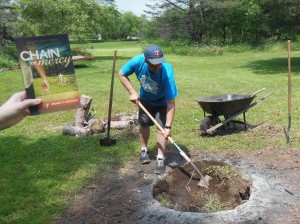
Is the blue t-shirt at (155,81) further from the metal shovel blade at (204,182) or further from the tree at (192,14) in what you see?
the tree at (192,14)

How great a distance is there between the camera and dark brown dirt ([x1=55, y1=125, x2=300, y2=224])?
3.74 metres

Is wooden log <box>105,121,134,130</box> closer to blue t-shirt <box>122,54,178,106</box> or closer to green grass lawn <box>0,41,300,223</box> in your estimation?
green grass lawn <box>0,41,300,223</box>

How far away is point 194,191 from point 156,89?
142 centimetres

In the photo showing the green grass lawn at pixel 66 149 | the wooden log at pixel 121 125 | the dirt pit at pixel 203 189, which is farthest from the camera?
the wooden log at pixel 121 125

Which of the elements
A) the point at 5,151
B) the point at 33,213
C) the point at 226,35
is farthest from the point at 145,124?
the point at 226,35

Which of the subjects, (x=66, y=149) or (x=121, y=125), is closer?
(x=66, y=149)

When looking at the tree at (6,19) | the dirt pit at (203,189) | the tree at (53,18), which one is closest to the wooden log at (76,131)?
the dirt pit at (203,189)

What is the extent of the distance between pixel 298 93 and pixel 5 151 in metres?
7.57

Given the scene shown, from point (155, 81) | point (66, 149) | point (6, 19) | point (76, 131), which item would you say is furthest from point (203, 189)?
point (6, 19)

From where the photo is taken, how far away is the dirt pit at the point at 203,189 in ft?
13.6

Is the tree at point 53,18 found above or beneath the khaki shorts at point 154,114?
above

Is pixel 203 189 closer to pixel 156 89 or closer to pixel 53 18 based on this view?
pixel 156 89

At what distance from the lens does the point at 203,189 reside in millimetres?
4453

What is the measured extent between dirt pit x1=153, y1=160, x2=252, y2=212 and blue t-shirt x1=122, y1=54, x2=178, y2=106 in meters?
1.00
